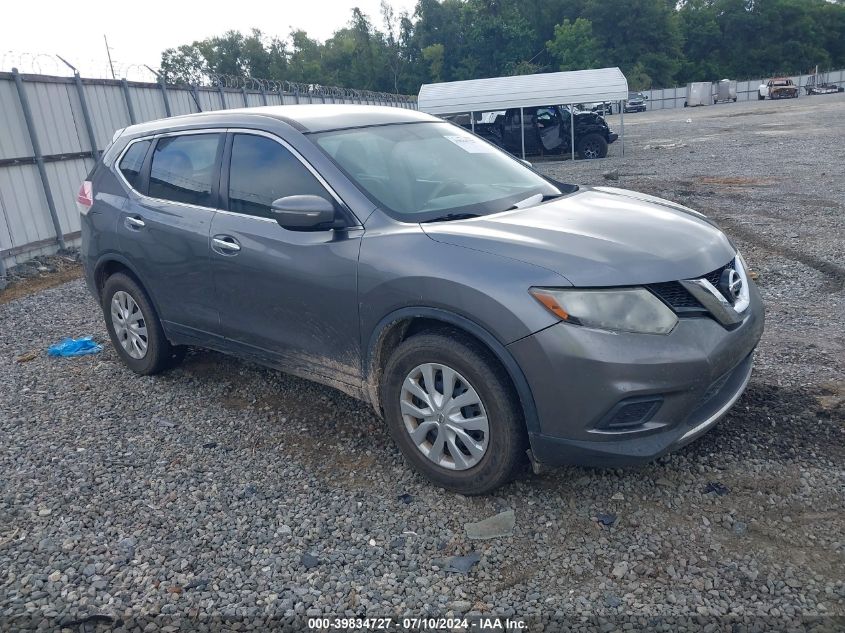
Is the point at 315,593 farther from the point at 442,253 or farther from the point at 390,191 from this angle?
the point at 390,191

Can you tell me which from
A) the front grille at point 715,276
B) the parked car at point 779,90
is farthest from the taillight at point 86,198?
the parked car at point 779,90

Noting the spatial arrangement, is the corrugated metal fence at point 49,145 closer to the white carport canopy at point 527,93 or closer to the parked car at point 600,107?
the white carport canopy at point 527,93

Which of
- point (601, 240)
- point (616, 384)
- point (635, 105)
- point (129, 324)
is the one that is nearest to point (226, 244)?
point (129, 324)

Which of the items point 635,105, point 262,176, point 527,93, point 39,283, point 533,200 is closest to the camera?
point 533,200

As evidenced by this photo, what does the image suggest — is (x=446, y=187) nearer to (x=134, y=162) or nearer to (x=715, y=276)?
(x=715, y=276)

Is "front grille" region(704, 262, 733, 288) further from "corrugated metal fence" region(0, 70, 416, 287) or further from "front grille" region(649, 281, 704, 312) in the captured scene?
"corrugated metal fence" region(0, 70, 416, 287)

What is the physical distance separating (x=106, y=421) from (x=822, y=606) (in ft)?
13.3

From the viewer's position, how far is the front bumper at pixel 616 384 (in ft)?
9.20

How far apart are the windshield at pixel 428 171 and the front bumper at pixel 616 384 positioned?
1040mm

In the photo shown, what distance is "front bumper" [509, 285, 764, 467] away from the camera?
2803 mm

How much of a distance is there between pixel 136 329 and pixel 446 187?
2.62 metres

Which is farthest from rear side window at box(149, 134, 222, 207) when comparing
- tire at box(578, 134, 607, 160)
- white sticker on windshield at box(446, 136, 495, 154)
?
tire at box(578, 134, 607, 160)

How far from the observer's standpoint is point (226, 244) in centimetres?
404

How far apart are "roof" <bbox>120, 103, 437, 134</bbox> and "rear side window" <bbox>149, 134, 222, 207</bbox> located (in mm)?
119
